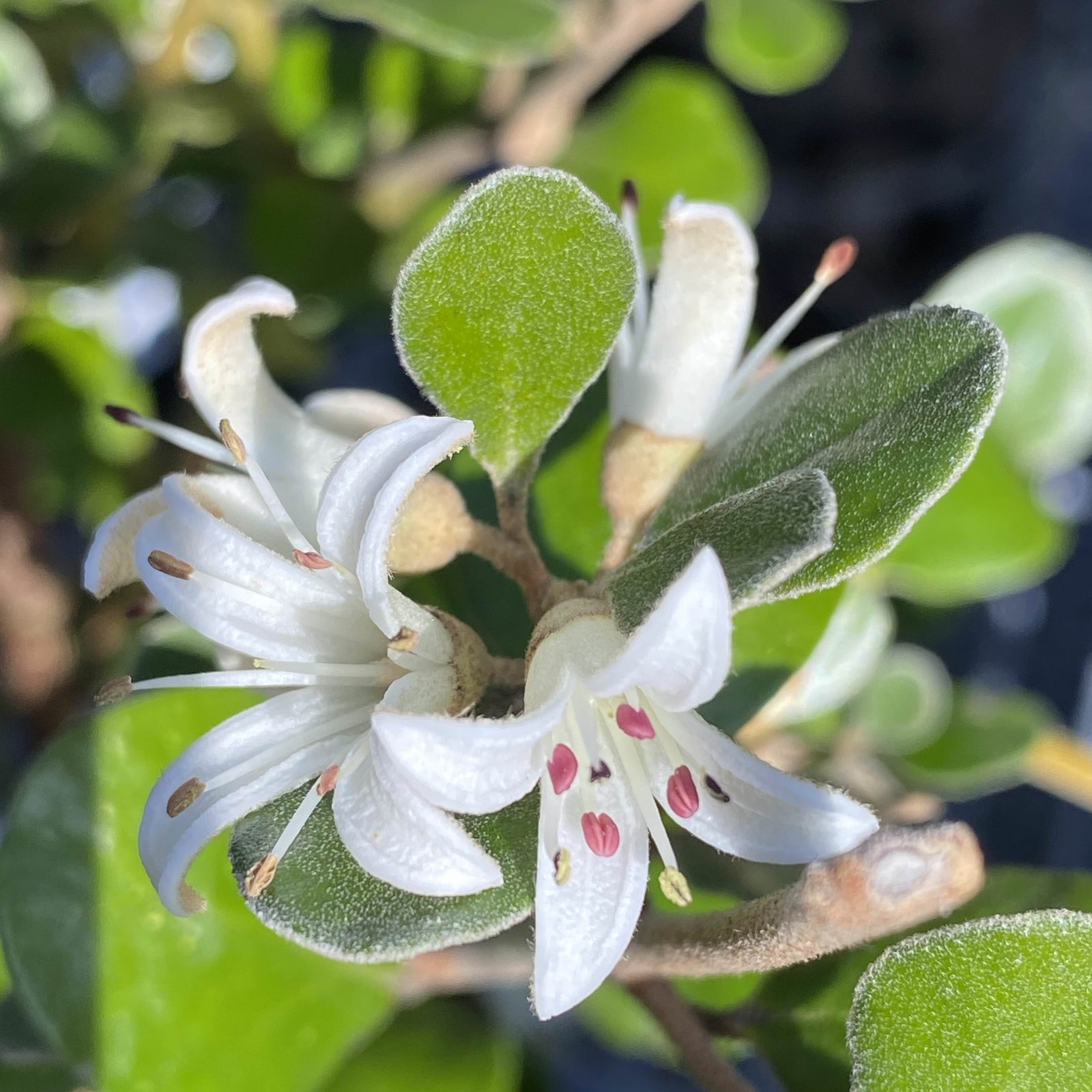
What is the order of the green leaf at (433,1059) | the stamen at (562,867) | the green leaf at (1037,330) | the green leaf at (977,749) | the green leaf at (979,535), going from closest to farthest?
the stamen at (562,867) < the green leaf at (433,1059) < the green leaf at (979,535) < the green leaf at (977,749) < the green leaf at (1037,330)

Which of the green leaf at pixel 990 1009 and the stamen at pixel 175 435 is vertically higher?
the stamen at pixel 175 435

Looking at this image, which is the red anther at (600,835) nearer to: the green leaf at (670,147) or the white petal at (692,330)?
the white petal at (692,330)

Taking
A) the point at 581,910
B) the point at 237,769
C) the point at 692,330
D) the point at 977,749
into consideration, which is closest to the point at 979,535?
the point at 977,749

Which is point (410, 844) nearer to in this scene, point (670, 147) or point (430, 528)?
point (430, 528)

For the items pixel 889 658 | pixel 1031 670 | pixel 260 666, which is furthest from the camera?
pixel 1031 670

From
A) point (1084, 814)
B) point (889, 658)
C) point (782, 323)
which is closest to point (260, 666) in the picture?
point (782, 323)

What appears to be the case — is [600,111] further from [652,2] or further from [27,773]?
[27,773]

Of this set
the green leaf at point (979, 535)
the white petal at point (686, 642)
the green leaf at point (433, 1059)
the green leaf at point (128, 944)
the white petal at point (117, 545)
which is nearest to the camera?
the white petal at point (686, 642)

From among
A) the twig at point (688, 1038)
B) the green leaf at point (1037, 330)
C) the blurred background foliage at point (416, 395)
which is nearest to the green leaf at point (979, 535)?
the blurred background foliage at point (416, 395)
